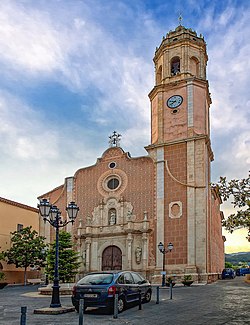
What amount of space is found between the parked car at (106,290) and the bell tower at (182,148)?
17.8m

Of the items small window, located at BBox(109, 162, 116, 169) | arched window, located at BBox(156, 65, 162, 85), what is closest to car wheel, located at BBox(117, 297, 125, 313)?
small window, located at BBox(109, 162, 116, 169)

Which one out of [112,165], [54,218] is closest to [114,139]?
[112,165]

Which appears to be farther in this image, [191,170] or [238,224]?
[191,170]

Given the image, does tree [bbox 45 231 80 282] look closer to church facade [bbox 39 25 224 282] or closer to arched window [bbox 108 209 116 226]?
church facade [bbox 39 25 224 282]

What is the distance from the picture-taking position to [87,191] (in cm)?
3756

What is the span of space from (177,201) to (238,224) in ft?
73.5

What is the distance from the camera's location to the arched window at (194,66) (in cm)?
3731

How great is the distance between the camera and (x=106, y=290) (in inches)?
486

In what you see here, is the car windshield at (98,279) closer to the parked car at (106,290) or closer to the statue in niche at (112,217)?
the parked car at (106,290)

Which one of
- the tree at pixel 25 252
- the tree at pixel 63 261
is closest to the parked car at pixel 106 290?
the tree at pixel 63 261

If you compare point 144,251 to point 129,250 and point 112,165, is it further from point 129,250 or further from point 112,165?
point 112,165

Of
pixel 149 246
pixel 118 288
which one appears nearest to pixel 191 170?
pixel 149 246

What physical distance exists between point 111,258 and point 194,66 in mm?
18406

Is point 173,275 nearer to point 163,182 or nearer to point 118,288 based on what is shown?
point 163,182
